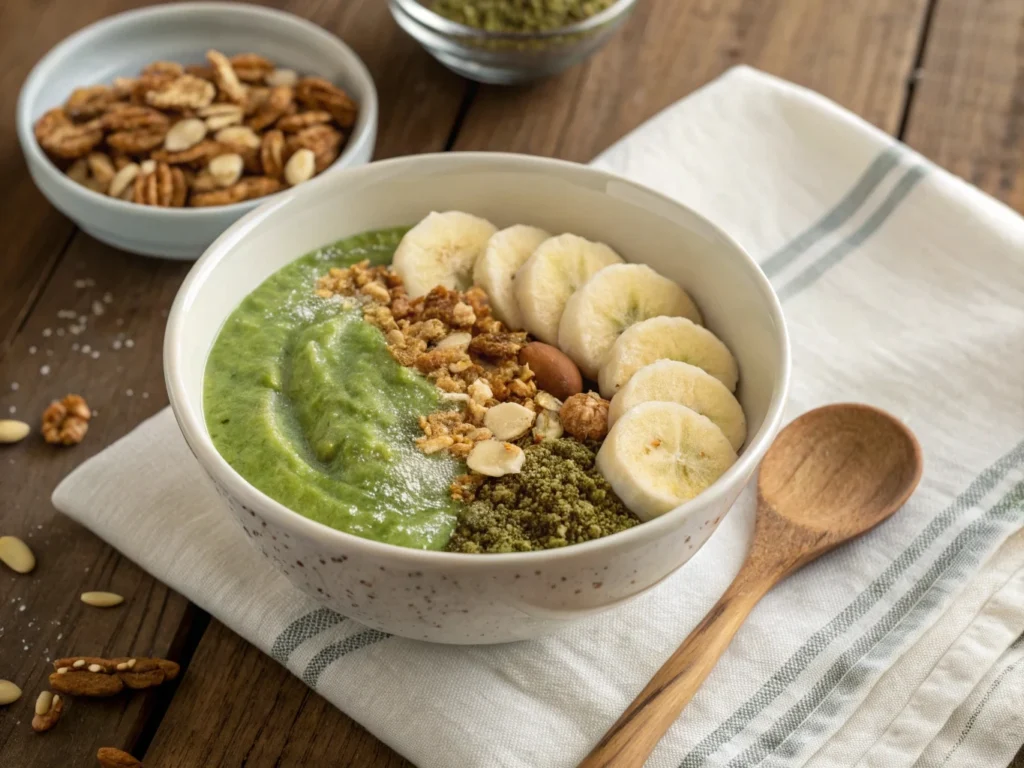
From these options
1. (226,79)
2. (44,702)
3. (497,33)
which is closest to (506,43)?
(497,33)

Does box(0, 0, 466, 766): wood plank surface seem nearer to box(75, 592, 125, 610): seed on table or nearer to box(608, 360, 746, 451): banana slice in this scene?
box(75, 592, 125, 610): seed on table

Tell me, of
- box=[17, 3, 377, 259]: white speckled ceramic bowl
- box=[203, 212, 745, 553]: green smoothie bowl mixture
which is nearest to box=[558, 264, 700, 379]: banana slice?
box=[203, 212, 745, 553]: green smoothie bowl mixture

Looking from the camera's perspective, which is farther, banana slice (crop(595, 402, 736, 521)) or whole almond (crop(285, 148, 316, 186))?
whole almond (crop(285, 148, 316, 186))

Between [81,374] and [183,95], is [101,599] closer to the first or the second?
[81,374]

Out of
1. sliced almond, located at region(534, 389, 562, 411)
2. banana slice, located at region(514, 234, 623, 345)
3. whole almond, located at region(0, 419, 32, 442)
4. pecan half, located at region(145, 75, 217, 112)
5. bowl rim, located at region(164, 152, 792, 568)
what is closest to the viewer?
bowl rim, located at region(164, 152, 792, 568)

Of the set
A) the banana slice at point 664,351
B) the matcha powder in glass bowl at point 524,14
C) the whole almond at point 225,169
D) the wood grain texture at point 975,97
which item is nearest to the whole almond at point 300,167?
the whole almond at point 225,169

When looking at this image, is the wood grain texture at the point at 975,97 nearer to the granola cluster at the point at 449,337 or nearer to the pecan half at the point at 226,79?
the granola cluster at the point at 449,337

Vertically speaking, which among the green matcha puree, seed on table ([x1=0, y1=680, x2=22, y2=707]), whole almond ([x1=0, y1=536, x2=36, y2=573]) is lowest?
whole almond ([x1=0, y1=536, x2=36, y2=573])
